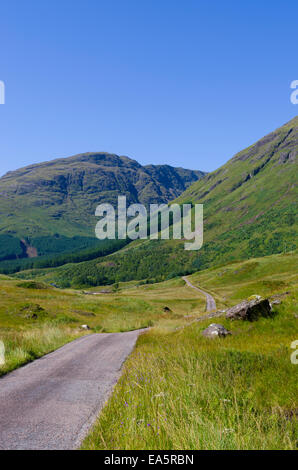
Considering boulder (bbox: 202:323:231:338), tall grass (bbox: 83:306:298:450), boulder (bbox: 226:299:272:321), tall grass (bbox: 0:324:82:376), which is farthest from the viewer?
boulder (bbox: 226:299:272:321)

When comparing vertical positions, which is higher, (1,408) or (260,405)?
(260,405)

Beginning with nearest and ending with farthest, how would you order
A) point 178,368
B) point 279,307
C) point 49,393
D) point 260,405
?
point 260,405
point 178,368
point 49,393
point 279,307

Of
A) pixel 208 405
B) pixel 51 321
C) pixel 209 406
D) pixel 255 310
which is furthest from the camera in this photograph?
pixel 51 321

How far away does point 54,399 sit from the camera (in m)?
8.44

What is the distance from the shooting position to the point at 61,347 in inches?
741

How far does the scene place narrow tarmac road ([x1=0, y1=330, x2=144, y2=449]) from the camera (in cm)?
608

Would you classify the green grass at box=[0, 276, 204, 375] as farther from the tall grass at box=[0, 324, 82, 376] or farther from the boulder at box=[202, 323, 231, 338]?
the boulder at box=[202, 323, 231, 338]

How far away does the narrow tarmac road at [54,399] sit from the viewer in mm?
6082

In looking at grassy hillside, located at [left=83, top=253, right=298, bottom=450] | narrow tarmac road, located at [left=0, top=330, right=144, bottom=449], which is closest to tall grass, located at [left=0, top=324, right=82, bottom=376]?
narrow tarmac road, located at [left=0, top=330, right=144, bottom=449]

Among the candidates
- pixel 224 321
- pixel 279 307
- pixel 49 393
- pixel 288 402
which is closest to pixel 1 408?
pixel 49 393

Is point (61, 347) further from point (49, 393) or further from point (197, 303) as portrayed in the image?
point (197, 303)

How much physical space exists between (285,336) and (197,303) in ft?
280

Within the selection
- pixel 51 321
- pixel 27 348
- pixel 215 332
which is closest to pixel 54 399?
pixel 27 348

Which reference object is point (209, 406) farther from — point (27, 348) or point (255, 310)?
point (27, 348)
